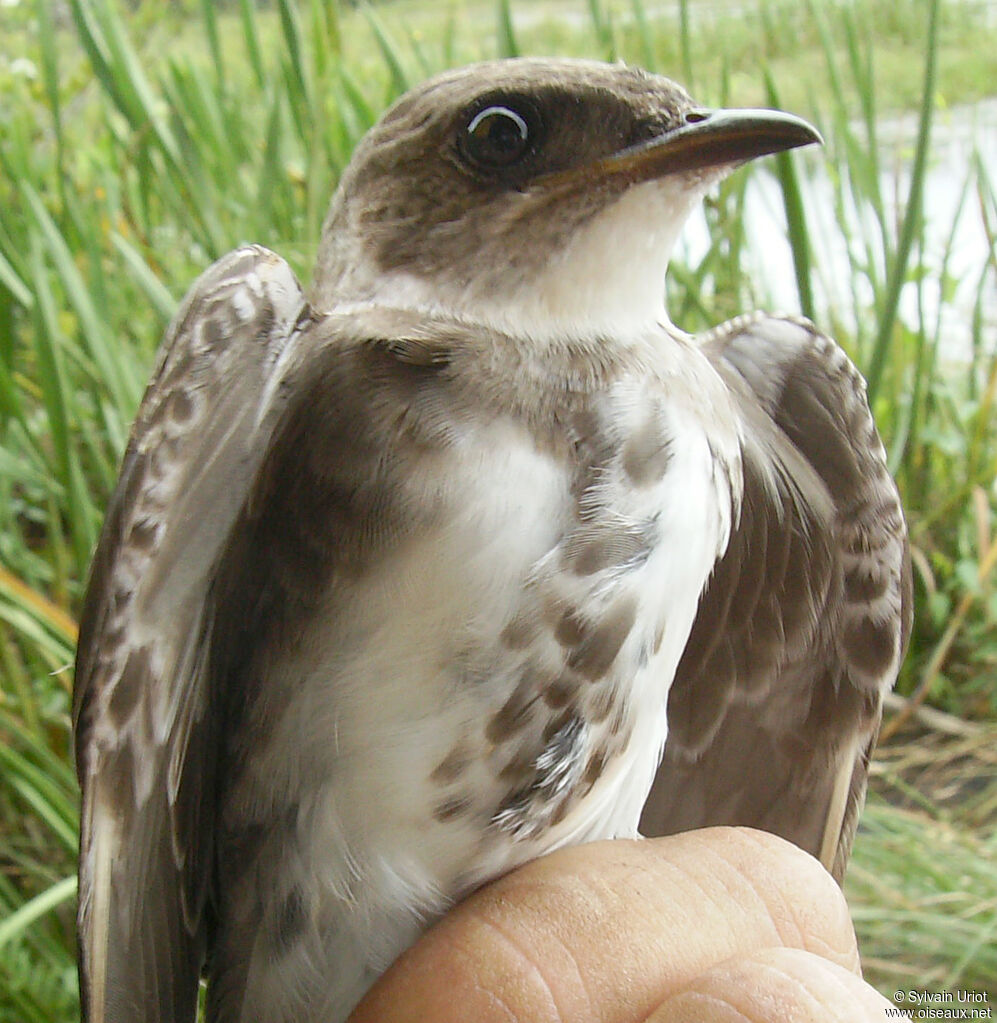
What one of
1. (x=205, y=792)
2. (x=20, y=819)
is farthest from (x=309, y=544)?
(x=20, y=819)

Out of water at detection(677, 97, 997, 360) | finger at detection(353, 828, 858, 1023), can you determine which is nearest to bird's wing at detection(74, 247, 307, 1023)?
finger at detection(353, 828, 858, 1023)

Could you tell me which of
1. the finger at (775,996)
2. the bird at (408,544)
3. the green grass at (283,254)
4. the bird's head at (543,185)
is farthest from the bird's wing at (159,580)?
the green grass at (283,254)

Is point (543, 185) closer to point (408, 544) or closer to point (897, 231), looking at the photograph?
point (408, 544)

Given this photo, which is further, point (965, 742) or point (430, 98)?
point (965, 742)

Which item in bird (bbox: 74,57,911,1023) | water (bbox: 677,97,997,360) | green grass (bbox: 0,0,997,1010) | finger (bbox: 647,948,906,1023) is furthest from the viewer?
water (bbox: 677,97,997,360)

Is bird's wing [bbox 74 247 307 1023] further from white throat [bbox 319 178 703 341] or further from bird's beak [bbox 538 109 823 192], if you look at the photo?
bird's beak [bbox 538 109 823 192]

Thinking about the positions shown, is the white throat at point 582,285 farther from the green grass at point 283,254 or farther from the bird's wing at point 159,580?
the green grass at point 283,254

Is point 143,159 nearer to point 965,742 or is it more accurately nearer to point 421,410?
point 421,410
